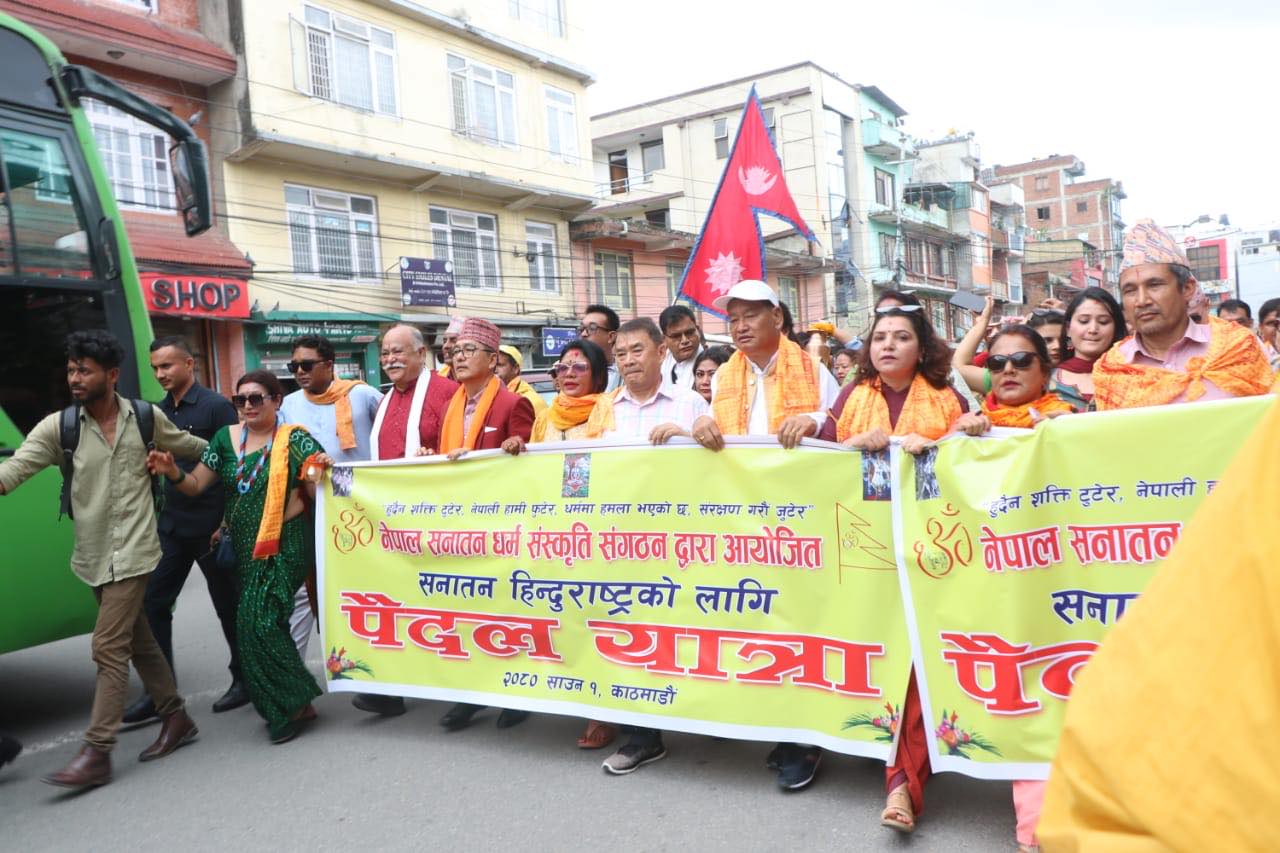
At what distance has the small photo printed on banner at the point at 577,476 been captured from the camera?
4.00 m

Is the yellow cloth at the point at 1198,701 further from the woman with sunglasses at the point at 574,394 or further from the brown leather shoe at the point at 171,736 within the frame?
the brown leather shoe at the point at 171,736

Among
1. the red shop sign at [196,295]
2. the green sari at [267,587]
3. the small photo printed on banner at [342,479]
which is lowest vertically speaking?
the green sari at [267,587]

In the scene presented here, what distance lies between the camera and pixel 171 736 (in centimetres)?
430

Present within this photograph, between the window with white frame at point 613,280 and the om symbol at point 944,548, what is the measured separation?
848 inches

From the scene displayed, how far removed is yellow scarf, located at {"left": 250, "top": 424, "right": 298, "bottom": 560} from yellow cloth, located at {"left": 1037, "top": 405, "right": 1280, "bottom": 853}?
4194 millimetres

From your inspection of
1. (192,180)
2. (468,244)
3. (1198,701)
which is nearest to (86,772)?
(192,180)

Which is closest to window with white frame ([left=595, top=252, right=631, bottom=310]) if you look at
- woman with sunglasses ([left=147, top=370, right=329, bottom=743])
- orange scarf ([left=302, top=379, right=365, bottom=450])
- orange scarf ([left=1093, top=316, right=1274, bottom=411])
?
orange scarf ([left=302, top=379, right=365, bottom=450])

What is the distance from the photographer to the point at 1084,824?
0.89 metres

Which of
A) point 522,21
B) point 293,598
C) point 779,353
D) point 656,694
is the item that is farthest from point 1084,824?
point 522,21

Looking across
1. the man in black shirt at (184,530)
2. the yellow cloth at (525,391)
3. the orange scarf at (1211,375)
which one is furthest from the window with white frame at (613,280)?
the orange scarf at (1211,375)

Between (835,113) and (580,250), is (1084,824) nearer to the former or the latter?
(580,250)

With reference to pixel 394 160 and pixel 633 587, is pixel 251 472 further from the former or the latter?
pixel 394 160

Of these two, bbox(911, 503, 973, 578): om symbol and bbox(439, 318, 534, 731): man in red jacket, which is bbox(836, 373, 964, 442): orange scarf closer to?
bbox(911, 503, 973, 578): om symbol

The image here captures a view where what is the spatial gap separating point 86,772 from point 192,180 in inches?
119
